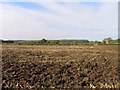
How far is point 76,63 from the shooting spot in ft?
49.7

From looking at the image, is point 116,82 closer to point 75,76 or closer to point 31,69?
point 75,76

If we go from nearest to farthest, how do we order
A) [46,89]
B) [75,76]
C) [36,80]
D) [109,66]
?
[46,89] → [36,80] → [75,76] → [109,66]

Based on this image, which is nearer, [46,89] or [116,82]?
[46,89]

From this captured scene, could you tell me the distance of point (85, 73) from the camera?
1270cm

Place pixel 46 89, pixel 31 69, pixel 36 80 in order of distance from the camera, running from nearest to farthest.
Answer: pixel 46 89
pixel 36 80
pixel 31 69

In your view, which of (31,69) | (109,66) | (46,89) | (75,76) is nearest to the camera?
(46,89)

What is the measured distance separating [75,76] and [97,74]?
3.81 feet

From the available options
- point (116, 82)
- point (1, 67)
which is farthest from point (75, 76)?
point (1, 67)

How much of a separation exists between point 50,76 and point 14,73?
163 cm

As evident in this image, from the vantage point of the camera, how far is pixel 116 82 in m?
11.6

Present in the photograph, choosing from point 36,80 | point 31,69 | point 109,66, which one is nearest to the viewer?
point 36,80

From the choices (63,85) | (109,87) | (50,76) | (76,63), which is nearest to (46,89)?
(63,85)

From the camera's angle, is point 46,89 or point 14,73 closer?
point 46,89

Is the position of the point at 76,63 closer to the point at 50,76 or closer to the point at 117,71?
the point at 117,71
